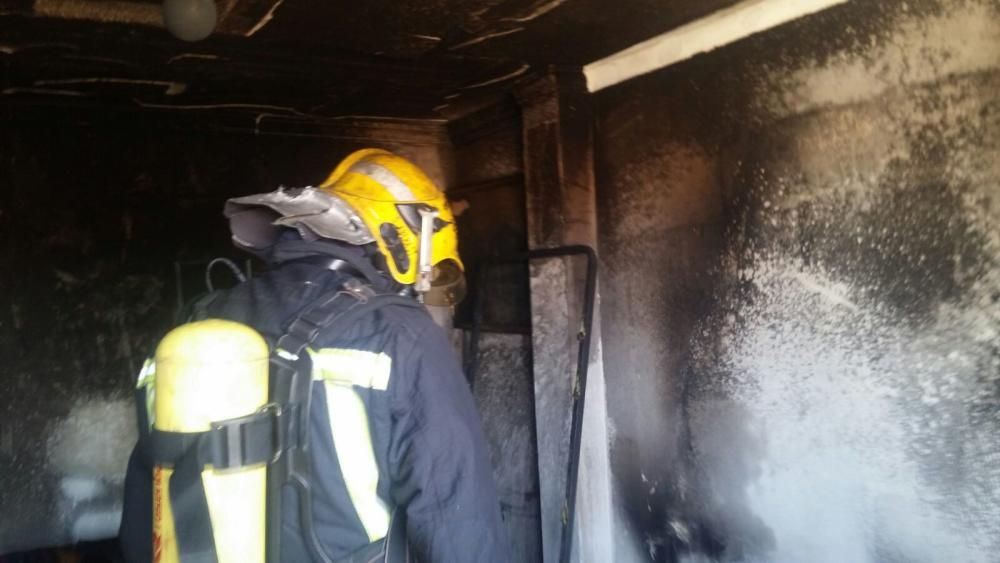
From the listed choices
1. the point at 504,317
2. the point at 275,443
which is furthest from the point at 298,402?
the point at 504,317

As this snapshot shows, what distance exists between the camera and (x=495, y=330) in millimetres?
3209

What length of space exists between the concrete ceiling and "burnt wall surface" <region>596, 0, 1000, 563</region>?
1.24ft

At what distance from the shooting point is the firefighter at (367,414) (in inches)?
58.6

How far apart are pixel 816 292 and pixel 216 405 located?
149cm

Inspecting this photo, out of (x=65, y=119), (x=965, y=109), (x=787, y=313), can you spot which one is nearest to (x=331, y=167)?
(x=65, y=119)

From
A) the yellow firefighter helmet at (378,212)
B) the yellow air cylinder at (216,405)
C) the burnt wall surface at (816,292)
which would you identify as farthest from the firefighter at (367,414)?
the burnt wall surface at (816,292)

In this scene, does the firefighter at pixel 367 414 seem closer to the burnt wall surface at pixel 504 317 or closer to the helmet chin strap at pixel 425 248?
the helmet chin strap at pixel 425 248

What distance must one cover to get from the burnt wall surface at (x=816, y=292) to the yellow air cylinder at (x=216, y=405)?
1399 mm

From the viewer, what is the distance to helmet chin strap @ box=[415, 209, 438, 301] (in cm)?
180

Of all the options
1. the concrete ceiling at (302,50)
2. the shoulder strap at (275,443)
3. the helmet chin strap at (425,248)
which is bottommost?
the shoulder strap at (275,443)

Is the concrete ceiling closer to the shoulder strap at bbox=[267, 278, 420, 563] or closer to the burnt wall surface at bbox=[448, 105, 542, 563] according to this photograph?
the burnt wall surface at bbox=[448, 105, 542, 563]

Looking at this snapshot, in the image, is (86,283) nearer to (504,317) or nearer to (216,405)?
(504,317)

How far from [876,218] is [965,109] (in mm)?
304

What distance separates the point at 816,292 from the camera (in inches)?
74.9
